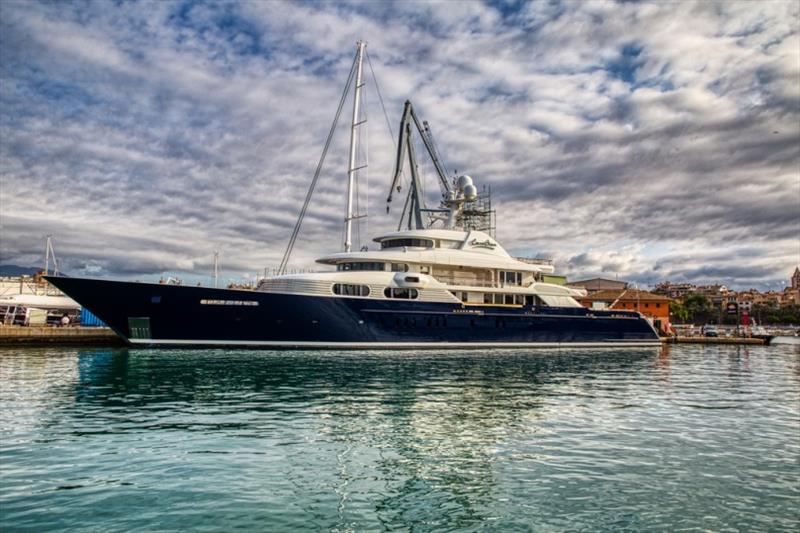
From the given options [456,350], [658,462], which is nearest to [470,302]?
[456,350]

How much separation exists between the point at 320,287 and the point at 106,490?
23.8m

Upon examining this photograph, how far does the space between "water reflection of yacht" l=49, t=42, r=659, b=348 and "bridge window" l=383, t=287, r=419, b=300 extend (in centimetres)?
8

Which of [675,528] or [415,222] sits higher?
[415,222]

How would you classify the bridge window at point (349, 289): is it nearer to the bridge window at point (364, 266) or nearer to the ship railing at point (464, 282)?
the bridge window at point (364, 266)

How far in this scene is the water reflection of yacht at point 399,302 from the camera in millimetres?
29656

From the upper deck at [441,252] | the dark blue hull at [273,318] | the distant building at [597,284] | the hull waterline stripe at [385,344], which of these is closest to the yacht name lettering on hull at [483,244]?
the upper deck at [441,252]

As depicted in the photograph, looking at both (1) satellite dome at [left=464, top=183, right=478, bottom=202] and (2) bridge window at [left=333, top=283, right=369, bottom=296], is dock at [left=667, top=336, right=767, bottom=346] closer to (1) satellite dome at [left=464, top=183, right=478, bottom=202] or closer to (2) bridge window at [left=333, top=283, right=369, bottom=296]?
(1) satellite dome at [left=464, top=183, right=478, bottom=202]

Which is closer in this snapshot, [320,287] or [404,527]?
[404,527]

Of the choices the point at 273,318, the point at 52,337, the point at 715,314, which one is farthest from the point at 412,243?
the point at 715,314

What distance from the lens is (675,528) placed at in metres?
6.98

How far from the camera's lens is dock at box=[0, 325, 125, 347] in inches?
1348

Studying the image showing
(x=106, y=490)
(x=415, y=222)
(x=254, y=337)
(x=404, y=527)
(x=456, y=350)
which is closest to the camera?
(x=404, y=527)

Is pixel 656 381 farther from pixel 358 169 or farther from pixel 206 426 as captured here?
pixel 358 169

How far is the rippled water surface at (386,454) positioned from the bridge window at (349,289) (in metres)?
12.1
